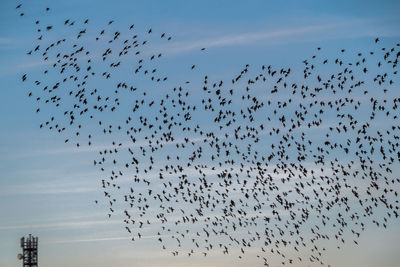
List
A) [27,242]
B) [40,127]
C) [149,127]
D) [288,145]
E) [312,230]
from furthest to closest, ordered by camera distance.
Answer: [27,242]
[312,230]
[288,145]
[149,127]
[40,127]

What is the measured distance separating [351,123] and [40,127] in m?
27.1

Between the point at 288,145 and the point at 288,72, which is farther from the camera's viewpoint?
the point at 288,145

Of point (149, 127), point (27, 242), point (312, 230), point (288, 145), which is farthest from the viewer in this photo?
point (27, 242)

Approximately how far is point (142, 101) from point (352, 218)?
79.8 ft

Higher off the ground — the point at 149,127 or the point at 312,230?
the point at 149,127

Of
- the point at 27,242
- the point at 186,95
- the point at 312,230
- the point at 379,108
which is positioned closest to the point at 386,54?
the point at 379,108

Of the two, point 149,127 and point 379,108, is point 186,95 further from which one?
point 379,108

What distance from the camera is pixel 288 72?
61125 millimetres

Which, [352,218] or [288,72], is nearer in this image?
[288,72]

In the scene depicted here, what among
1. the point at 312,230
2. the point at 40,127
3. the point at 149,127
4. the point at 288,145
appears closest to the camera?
the point at 40,127

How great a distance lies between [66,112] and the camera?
56.8 metres

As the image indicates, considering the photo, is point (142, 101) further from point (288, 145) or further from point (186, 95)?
point (288, 145)

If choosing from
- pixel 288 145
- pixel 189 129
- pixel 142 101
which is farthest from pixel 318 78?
pixel 142 101

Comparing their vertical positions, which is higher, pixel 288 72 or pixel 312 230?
pixel 288 72
